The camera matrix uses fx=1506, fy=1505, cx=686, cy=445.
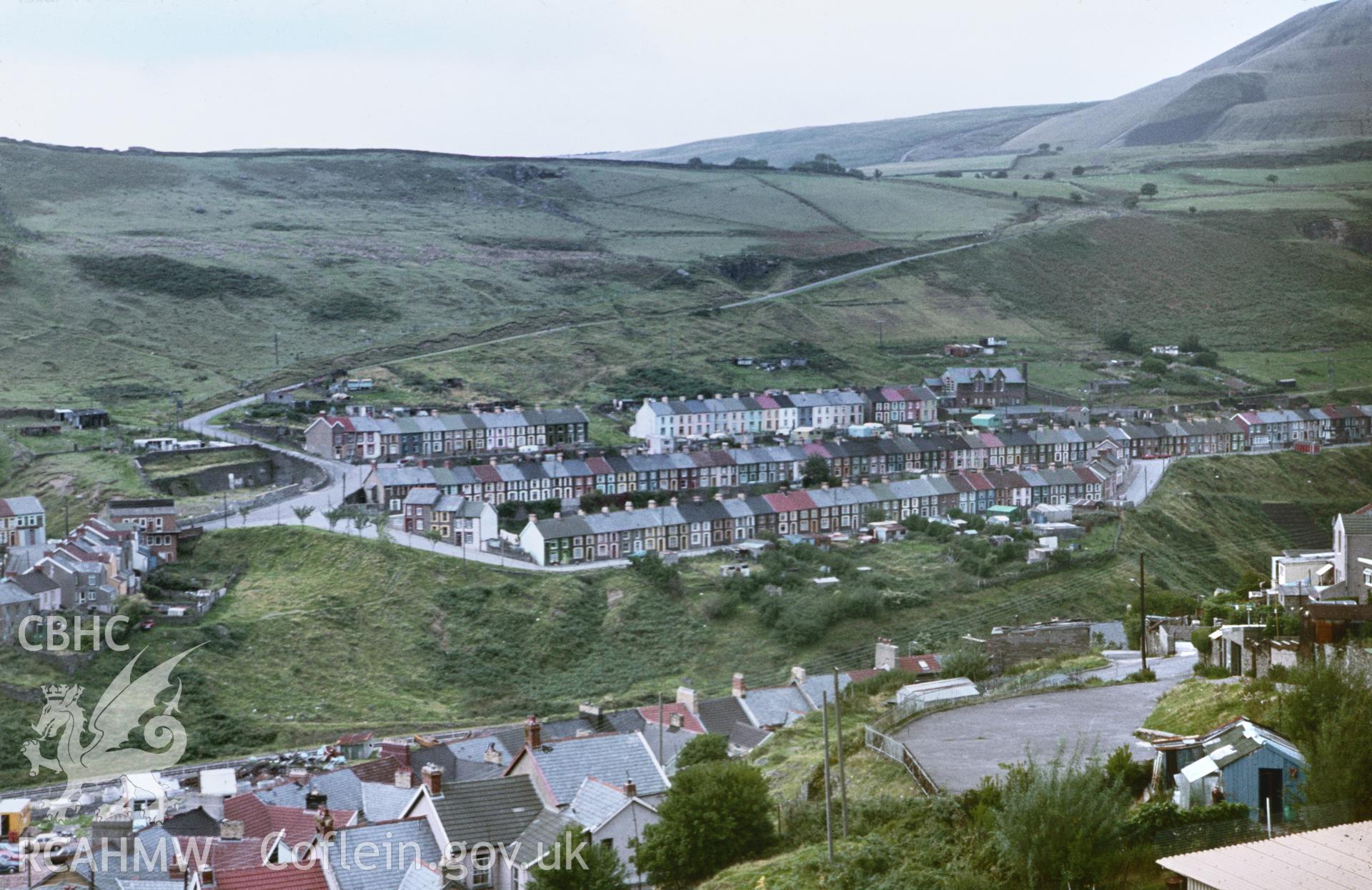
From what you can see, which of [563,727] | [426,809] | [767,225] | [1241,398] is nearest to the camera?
[426,809]

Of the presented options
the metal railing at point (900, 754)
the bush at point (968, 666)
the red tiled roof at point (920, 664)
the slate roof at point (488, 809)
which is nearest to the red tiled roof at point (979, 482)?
the red tiled roof at point (920, 664)

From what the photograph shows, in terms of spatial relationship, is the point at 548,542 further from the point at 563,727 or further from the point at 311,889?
the point at 311,889

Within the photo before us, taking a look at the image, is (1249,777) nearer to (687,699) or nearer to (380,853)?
(380,853)

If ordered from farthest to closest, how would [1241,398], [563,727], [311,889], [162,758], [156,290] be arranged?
[156,290], [1241,398], [162,758], [563,727], [311,889]

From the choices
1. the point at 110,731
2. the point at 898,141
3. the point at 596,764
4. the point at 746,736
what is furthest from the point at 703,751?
the point at 898,141

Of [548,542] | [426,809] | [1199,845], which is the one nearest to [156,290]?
[548,542]

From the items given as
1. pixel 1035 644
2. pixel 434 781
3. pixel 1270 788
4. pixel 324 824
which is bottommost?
pixel 1035 644
